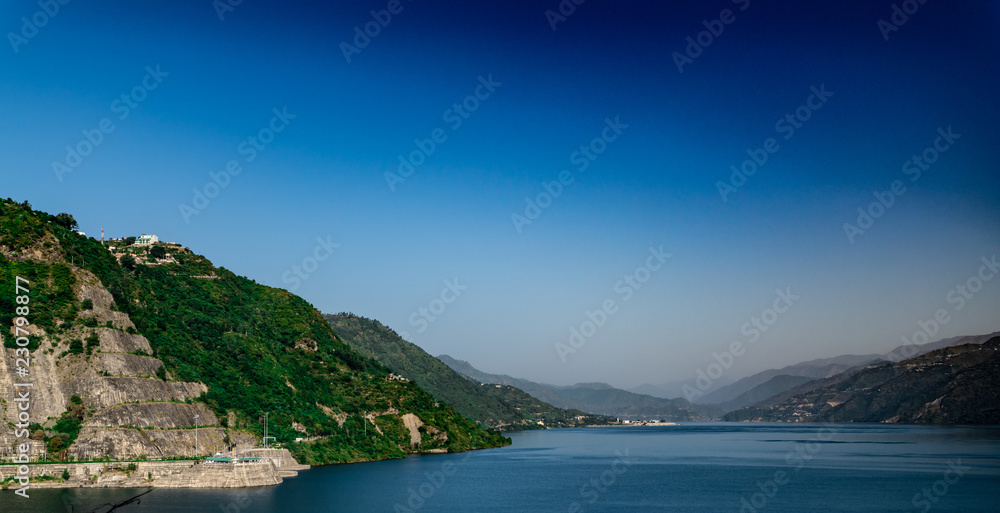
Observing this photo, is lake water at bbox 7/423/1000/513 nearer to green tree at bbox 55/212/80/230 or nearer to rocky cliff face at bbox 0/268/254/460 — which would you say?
rocky cliff face at bbox 0/268/254/460

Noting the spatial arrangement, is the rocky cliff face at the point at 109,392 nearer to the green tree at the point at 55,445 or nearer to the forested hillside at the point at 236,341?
the green tree at the point at 55,445
